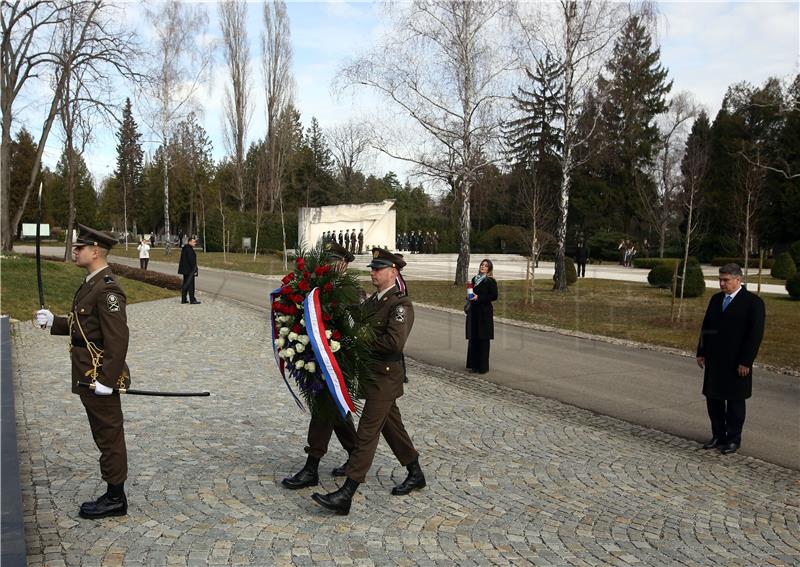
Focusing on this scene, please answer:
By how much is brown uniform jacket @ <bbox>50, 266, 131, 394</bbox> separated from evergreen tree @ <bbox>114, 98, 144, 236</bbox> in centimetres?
6593

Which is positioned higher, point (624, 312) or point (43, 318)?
point (43, 318)

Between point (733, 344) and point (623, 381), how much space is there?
3.48 m

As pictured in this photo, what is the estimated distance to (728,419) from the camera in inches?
265

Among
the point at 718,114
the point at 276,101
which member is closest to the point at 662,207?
the point at 718,114

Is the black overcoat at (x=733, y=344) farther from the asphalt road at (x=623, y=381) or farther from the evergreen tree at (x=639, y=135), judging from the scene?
the evergreen tree at (x=639, y=135)

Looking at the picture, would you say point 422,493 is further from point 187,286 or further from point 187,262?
point 187,286

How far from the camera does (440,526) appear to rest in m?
4.61

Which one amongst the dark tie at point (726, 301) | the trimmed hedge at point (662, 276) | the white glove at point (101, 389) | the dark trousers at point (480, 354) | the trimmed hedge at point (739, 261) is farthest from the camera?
the trimmed hedge at point (739, 261)

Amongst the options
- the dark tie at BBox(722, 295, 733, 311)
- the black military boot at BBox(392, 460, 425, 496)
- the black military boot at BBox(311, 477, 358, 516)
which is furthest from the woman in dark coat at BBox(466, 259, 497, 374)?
the black military boot at BBox(311, 477, 358, 516)

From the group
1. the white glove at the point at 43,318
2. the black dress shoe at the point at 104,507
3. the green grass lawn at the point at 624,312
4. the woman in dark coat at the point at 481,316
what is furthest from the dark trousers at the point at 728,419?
the white glove at the point at 43,318

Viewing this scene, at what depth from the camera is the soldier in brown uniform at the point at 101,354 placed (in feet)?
14.7

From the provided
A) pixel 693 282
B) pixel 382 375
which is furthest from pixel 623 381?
pixel 693 282

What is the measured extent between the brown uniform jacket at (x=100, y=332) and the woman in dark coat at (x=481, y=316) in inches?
247

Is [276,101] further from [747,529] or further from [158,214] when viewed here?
[747,529]
